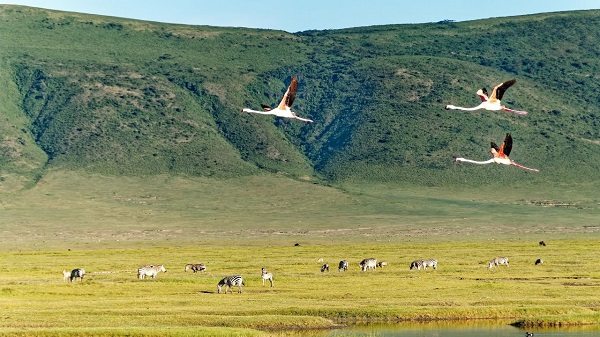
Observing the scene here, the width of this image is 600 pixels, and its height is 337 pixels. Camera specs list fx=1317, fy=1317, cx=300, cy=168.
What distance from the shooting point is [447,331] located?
41625 millimetres

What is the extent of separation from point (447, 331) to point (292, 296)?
31.2 ft

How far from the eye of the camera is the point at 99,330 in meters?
39.7

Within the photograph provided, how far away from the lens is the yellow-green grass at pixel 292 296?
140ft

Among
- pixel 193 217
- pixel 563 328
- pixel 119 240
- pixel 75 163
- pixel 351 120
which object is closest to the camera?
pixel 563 328

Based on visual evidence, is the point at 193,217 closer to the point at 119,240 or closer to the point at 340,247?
the point at 119,240

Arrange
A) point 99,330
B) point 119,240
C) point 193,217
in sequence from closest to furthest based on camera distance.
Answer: point 99,330 → point 119,240 → point 193,217

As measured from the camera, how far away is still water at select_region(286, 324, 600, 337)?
4053cm

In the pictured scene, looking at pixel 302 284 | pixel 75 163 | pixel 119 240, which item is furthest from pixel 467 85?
pixel 302 284

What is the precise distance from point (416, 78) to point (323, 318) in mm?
153679

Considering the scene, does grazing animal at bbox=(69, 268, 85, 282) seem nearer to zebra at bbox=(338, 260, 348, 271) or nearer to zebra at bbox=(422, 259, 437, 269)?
zebra at bbox=(338, 260, 348, 271)

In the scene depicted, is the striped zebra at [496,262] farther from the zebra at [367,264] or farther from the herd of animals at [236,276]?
the zebra at [367,264]

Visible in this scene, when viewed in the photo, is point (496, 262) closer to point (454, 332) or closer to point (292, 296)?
point (292, 296)

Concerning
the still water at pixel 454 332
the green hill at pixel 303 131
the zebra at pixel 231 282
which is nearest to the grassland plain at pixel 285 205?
Result: the green hill at pixel 303 131

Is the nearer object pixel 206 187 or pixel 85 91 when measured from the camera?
pixel 206 187
